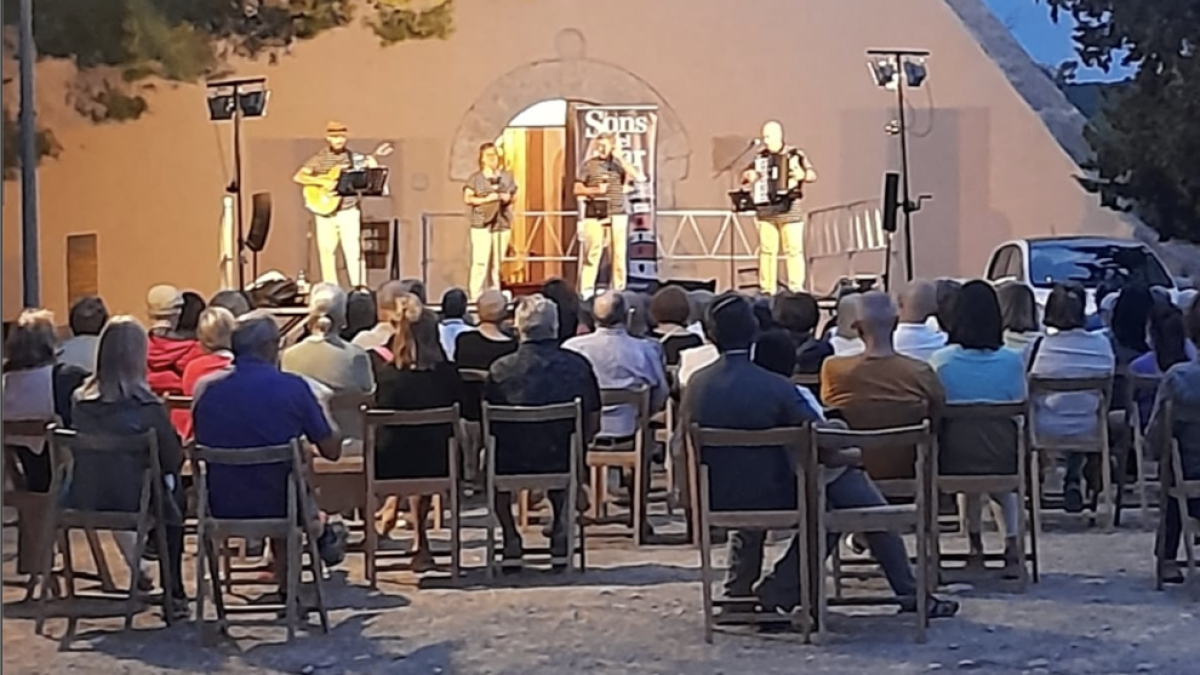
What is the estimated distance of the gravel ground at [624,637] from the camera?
534 cm

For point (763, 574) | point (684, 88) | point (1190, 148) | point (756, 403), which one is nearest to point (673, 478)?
point (763, 574)

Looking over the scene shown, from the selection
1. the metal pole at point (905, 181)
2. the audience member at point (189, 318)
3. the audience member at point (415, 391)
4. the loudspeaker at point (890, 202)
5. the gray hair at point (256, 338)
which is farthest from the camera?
the metal pole at point (905, 181)

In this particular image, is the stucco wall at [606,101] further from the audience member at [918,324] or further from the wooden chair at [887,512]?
the wooden chair at [887,512]

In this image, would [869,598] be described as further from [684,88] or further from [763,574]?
[684,88]

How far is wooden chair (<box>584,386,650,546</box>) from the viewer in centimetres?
A: 710

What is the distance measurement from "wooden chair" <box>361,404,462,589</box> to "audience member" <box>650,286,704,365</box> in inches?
62.8

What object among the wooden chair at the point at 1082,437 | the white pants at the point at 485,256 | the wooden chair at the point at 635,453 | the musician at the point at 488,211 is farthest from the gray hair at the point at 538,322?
the white pants at the point at 485,256

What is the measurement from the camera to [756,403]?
554cm

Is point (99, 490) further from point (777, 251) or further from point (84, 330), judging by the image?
point (777, 251)

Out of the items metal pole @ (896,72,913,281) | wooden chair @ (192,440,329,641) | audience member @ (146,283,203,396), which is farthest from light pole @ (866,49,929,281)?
wooden chair @ (192,440,329,641)

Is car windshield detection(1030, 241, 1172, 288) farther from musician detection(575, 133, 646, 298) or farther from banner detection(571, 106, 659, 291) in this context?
banner detection(571, 106, 659, 291)

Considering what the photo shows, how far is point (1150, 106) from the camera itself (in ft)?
44.3

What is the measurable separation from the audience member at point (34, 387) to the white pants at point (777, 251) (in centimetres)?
732

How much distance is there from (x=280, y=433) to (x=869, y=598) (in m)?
1.84
